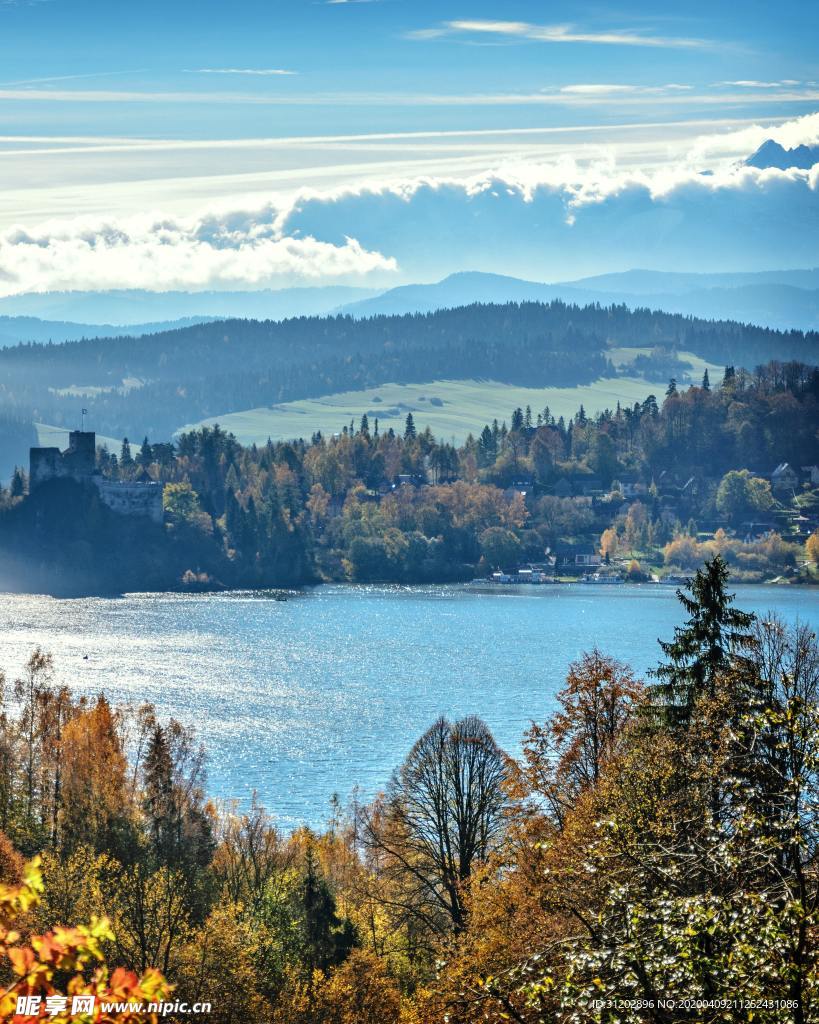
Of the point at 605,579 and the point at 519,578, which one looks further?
the point at 519,578

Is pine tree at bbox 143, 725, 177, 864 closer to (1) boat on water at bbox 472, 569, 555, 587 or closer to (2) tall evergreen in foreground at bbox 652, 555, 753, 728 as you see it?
(2) tall evergreen in foreground at bbox 652, 555, 753, 728

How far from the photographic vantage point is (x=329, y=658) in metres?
90.4

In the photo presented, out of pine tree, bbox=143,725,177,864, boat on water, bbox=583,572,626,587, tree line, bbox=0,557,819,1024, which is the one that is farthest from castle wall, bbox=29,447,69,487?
pine tree, bbox=143,725,177,864

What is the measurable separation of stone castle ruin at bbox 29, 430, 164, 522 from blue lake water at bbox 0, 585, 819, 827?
19.5 meters

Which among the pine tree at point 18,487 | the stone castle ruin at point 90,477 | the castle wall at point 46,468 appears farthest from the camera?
the stone castle ruin at point 90,477

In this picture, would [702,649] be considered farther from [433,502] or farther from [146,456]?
[146,456]

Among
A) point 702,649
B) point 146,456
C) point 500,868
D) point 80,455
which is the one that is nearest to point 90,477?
point 80,455

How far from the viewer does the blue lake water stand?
6102cm

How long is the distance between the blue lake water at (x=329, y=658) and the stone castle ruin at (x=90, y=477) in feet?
64.0

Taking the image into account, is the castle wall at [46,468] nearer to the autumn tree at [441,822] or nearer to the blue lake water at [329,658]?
the blue lake water at [329,658]

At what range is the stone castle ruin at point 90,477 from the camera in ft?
468

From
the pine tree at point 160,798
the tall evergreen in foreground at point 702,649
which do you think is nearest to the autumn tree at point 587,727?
the tall evergreen in foreground at point 702,649

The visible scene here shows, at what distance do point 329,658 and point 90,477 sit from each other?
5970 centimetres

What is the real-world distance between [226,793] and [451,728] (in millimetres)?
17353
